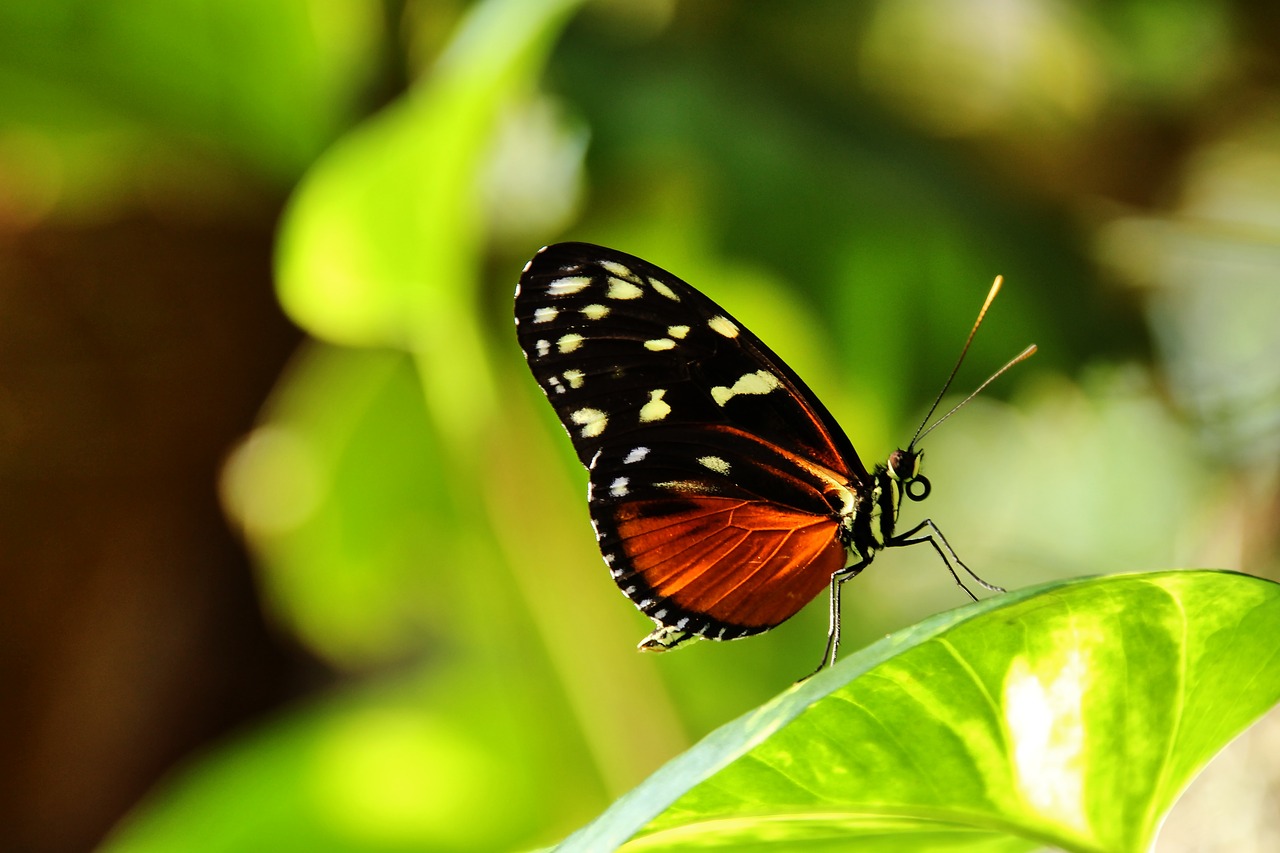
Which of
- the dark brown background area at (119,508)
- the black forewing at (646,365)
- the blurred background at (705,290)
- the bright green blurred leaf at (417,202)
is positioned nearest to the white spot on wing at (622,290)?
the black forewing at (646,365)

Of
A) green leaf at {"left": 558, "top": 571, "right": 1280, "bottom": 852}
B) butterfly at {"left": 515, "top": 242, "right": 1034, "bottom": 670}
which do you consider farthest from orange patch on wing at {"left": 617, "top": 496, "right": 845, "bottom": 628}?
green leaf at {"left": 558, "top": 571, "right": 1280, "bottom": 852}

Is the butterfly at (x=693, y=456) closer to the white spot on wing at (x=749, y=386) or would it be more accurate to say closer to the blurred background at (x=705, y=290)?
the white spot on wing at (x=749, y=386)

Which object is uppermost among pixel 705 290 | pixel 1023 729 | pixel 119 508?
pixel 119 508

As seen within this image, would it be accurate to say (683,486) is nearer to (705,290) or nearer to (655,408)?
(655,408)

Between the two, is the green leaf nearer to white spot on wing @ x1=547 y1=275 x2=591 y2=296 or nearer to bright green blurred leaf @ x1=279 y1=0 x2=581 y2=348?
white spot on wing @ x1=547 y1=275 x2=591 y2=296

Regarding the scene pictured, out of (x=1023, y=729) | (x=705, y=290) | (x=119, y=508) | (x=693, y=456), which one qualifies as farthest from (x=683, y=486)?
(x=119, y=508)

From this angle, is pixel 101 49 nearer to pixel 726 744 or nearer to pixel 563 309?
pixel 563 309
